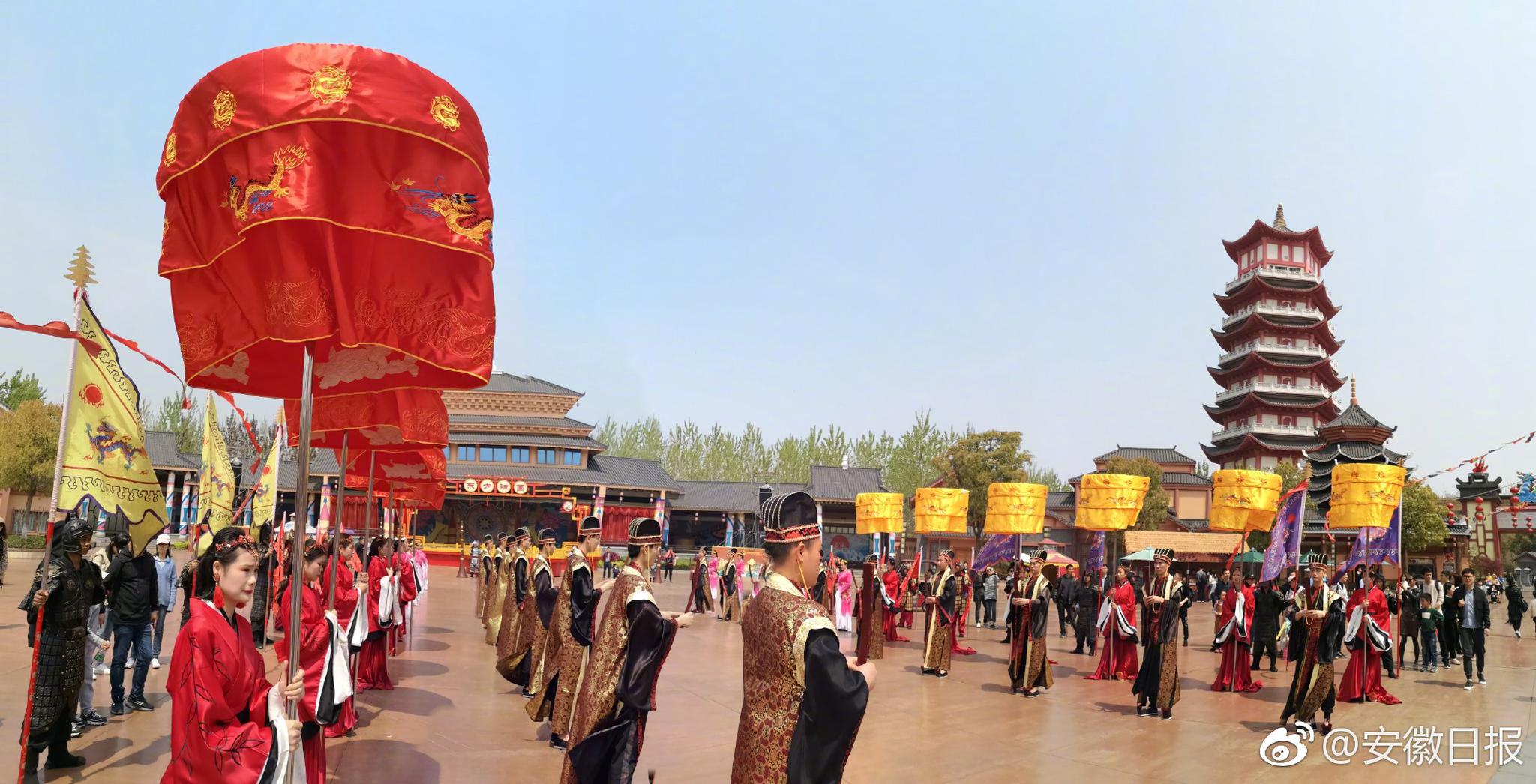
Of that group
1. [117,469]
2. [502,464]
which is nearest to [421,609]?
[117,469]

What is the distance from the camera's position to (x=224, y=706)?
3344mm

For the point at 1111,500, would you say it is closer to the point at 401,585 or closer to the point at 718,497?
the point at 401,585

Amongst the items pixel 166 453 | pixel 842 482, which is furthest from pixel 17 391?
pixel 842 482

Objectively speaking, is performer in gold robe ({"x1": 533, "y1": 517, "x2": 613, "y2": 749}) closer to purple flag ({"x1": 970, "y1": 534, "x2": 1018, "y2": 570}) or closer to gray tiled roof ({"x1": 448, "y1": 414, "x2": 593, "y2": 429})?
purple flag ({"x1": 970, "y1": 534, "x2": 1018, "y2": 570})

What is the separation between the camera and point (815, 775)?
137 inches

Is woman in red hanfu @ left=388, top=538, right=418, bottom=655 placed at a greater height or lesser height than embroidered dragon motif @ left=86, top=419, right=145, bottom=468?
lesser

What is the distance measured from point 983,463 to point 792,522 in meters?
38.3

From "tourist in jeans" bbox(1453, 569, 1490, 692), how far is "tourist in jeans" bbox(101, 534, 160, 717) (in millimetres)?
16214

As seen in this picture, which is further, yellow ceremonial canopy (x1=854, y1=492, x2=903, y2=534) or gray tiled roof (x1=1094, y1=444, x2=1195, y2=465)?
gray tiled roof (x1=1094, y1=444, x2=1195, y2=465)

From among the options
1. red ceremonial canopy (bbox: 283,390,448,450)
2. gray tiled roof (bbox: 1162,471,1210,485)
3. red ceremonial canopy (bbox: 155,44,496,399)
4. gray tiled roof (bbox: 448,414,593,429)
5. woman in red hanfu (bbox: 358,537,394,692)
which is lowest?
woman in red hanfu (bbox: 358,537,394,692)

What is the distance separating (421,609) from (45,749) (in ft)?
45.2

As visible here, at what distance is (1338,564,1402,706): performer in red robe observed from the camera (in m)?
10.5

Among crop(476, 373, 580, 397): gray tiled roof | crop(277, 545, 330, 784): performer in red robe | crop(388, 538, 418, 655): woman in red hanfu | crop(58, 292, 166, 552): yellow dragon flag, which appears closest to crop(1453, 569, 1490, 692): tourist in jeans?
crop(388, 538, 418, 655): woman in red hanfu

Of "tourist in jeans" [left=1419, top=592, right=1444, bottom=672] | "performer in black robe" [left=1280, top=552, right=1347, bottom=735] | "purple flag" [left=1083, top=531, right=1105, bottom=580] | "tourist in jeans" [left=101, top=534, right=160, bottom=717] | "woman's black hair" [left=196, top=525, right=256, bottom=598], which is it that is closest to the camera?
"woman's black hair" [left=196, top=525, right=256, bottom=598]
